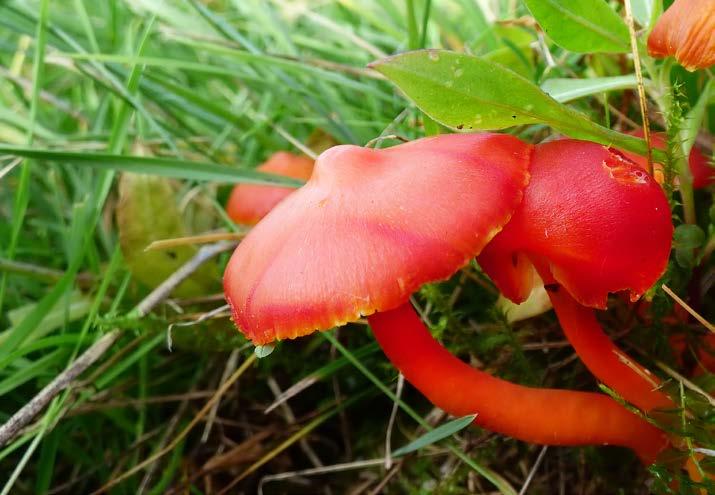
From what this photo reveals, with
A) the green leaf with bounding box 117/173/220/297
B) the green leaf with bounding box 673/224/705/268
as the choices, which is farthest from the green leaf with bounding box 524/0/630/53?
the green leaf with bounding box 117/173/220/297

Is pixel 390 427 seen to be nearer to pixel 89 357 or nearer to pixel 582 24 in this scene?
pixel 89 357

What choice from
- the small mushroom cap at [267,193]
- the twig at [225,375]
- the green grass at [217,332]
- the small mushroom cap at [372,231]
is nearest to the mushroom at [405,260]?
the small mushroom cap at [372,231]

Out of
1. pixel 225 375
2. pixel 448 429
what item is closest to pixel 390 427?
pixel 448 429

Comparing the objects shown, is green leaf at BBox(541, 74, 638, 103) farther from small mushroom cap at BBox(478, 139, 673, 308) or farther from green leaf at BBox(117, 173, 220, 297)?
green leaf at BBox(117, 173, 220, 297)

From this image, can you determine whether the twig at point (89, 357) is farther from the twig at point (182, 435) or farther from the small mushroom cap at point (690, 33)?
the small mushroom cap at point (690, 33)

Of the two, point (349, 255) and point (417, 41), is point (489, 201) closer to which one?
point (349, 255)

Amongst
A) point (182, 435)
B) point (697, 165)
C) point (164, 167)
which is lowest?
point (182, 435)
